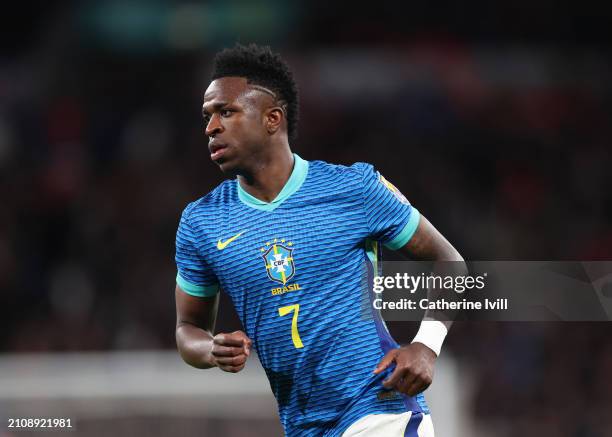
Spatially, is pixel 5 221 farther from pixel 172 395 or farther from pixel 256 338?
pixel 256 338

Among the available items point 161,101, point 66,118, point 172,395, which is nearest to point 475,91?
point 161,101

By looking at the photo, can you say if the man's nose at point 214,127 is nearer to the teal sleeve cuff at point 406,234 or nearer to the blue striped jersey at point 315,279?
the blue striped jersey at point 315,279

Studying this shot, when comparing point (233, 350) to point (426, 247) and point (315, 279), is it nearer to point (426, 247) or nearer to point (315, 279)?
point (315, 279)

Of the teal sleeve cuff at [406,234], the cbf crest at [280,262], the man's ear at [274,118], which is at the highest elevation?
the man's ear at [274,118]

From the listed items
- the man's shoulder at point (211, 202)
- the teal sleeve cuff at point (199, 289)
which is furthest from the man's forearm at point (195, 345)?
the man's shoulder at point (211, 202)

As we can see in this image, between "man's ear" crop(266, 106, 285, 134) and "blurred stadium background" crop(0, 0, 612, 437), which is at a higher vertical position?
"blurred stadium background" crop(0, 0, 612, 437)

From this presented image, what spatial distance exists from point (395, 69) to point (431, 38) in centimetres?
91

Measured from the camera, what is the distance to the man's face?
4.12m

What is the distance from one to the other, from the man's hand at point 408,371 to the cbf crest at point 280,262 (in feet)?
1.49

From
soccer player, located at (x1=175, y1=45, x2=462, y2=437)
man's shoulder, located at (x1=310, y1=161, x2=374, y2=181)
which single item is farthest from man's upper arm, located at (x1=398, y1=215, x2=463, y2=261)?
man's shoulder, located at (x1=310, y1=161, x2=374, y2=181)

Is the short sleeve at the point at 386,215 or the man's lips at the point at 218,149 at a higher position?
the man's lips at the point at 218,149

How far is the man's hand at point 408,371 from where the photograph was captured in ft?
12.6

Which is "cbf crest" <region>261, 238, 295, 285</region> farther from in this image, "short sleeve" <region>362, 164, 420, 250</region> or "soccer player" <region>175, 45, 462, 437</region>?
"short sleeve" <region>362, 164, 420, 250</region>

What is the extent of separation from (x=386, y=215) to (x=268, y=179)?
0.46 meters
